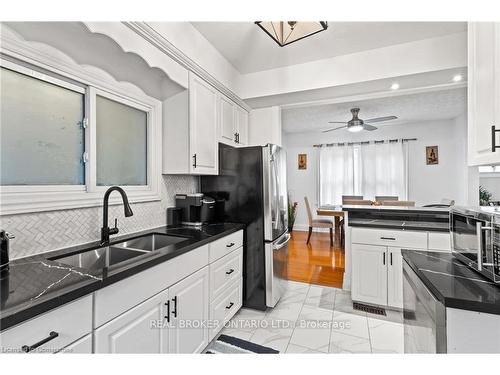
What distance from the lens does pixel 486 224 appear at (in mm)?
971

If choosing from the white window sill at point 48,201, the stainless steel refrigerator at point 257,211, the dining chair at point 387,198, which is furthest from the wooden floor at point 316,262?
the white window sill at point 48,201

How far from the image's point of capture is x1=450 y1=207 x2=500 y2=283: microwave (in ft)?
3.09

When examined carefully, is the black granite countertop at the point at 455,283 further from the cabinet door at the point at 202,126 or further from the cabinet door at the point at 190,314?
the cabinet door at the point at 202,126

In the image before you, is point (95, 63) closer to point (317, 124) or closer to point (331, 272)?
point (331, 272)

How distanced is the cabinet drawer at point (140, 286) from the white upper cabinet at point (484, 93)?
1.60 metres

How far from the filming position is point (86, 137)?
5.36 feet

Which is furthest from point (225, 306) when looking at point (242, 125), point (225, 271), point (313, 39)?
point (313, 39)

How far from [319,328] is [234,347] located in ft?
2.53

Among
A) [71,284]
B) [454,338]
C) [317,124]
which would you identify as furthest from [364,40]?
[317,124]

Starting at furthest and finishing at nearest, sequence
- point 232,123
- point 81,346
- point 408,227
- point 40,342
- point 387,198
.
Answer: point 387,198 → point 232,123 → point 408,227 → point 81,346 → point 40,342

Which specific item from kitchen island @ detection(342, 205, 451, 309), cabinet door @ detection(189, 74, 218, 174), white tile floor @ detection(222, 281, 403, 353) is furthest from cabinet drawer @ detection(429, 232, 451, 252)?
cabinet door @ detection(189, 74, 218, 174)

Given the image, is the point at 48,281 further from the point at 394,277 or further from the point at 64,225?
the point at 394,277

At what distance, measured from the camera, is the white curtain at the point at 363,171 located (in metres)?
5.48
